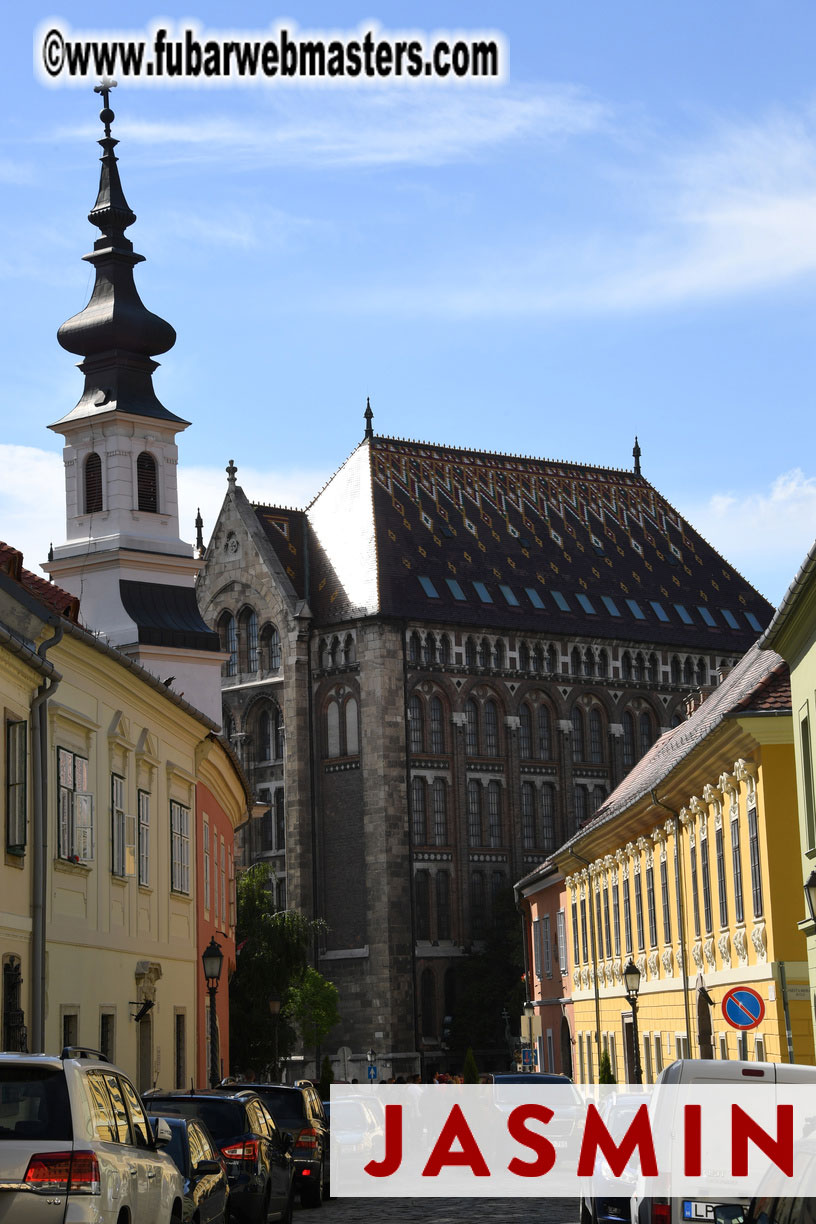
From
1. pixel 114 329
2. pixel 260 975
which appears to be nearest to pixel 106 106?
pixel 114 329

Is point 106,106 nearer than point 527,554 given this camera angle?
Yes

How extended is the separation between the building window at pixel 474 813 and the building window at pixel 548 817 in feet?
12.7

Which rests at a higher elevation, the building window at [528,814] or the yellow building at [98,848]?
the building window at [528,814]

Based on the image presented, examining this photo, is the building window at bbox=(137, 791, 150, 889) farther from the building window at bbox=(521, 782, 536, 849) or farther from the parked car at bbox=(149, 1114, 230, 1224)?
the building window at bbox=(521, 782, 536, 849)

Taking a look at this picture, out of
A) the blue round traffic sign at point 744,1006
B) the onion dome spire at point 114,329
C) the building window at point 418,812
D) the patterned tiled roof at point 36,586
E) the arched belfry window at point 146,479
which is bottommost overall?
the blue round traffic sign at point 744,1006

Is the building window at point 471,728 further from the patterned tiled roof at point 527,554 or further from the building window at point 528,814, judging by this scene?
the patterned tiled roof at point 527,554

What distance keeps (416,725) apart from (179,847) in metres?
58.0

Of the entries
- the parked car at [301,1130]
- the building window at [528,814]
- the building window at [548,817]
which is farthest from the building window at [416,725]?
the parked car at [301,1130]

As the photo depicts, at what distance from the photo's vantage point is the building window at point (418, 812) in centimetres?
9088

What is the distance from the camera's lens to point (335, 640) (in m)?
93.2

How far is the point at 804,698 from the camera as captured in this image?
1107 inches

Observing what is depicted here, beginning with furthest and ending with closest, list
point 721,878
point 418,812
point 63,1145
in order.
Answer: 1. point 418,812
2. point 721,878
3. point 63,1145

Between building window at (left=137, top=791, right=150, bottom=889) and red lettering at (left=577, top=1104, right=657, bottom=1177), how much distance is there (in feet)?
34.5

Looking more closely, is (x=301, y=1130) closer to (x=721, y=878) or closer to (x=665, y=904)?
(x=721, y=878)
